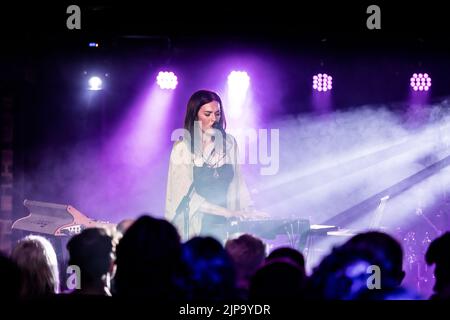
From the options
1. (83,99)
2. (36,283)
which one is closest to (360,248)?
(36,283)

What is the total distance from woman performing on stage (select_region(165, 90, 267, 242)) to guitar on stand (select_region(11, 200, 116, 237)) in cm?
105

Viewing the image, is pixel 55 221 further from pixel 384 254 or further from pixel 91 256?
pixel 384 254

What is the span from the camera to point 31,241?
11.9 feet

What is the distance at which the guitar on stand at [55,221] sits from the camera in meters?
6.92

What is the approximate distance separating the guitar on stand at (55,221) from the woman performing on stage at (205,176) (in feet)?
3.46

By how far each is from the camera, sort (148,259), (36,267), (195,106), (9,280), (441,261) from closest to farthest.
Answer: (9,280), (148,259), (441,261), (36,267), (195,106)

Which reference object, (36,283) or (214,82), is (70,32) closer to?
(214,82)

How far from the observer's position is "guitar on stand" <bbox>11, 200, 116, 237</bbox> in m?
6.92

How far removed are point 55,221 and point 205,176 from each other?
203 centimetres

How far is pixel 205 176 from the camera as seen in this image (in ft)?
20.3

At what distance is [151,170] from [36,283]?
598cm

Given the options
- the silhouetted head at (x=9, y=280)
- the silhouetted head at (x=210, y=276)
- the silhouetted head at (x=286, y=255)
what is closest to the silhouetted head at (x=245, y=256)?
the silhouetted head at (x=286, y=255)

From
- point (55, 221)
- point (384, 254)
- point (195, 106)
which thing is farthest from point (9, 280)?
point (55, 221)

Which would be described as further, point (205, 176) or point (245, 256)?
point (205, 176)
